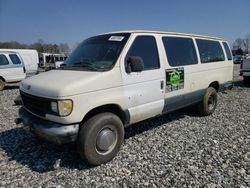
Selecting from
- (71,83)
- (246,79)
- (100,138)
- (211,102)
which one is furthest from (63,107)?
(246,79)

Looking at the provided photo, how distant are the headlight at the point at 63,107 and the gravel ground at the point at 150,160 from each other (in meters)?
1.04

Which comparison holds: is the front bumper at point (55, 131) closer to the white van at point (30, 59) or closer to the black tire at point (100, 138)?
the black tire at point (100, 138)

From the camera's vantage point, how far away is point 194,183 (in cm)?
338

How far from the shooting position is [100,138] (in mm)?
3832

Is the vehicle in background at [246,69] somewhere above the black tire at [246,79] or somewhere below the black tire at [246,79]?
above

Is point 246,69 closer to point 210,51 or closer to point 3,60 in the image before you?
point 210,51

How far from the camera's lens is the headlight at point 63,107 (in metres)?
3.35

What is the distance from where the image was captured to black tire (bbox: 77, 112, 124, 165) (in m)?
3.62

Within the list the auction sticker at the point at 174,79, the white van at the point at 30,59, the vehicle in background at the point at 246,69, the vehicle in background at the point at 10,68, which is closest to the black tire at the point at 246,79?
the vehicle in background at the point at 246,69

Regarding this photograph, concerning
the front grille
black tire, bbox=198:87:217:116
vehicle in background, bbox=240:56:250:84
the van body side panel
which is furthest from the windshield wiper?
vehicle in background, bbox=240:56:250:84

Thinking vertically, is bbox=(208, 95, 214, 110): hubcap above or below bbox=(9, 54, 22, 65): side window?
below

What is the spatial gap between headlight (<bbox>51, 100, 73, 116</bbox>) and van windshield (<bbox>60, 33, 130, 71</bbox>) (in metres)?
0.84

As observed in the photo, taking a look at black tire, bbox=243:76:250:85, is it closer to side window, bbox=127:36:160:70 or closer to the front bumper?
side window, bbox=127:36:160:70

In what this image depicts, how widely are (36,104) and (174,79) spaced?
2826mm
